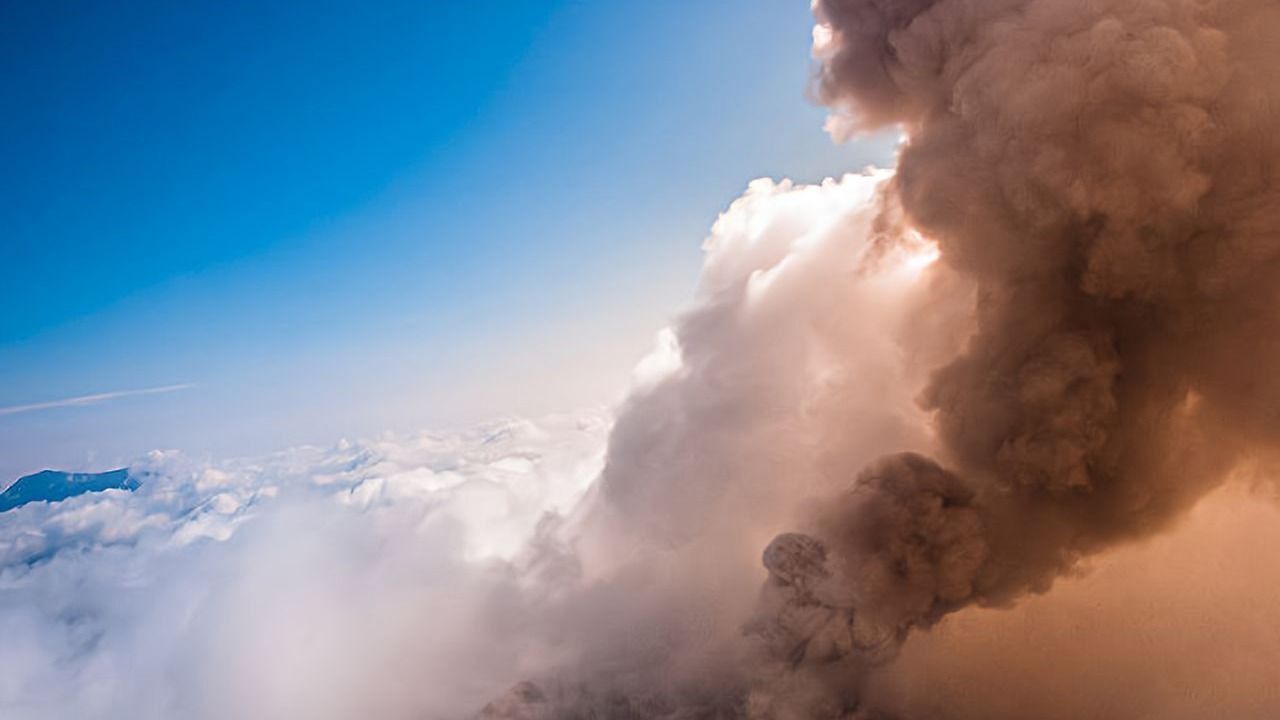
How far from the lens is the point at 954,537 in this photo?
1888cm

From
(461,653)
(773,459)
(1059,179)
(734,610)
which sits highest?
(1059,179)

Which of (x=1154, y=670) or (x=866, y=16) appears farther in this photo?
(x=1154, y=670)

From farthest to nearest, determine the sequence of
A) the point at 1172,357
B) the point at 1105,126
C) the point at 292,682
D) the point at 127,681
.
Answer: the point at 127,681
the point at 292,682
the point at 1172,357
the point at 1105,126

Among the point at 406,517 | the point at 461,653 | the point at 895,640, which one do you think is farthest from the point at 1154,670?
the point at 406,517

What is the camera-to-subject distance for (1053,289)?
57.0ft

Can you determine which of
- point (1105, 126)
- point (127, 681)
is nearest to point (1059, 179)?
point (1105, 126)

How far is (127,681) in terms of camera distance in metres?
146

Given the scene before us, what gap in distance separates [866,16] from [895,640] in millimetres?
22530

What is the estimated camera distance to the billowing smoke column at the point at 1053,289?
14.1m

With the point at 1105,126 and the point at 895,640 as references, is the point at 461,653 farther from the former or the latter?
the point at 1105,126

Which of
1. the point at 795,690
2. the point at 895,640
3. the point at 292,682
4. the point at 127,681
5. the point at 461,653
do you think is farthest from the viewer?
the point at 127,681

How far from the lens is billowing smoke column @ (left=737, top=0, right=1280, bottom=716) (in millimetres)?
14141

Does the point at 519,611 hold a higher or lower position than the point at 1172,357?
lower

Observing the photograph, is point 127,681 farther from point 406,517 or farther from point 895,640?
point 895,640
